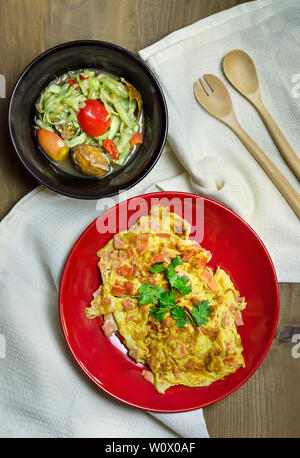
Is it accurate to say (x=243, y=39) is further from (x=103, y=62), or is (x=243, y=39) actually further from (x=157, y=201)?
(x=157, y=201)

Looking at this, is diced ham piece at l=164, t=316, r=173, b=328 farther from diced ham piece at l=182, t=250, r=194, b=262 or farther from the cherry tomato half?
the cherry tomato half

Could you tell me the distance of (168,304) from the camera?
2.29 metres

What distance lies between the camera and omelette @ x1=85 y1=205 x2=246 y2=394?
2.33 metres

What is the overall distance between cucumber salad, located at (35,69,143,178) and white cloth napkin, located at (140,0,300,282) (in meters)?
0.24

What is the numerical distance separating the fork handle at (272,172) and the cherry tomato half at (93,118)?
770 millimetres

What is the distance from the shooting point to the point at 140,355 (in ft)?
7.89

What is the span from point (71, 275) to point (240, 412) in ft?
4.32

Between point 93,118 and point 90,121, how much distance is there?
0.02 meters

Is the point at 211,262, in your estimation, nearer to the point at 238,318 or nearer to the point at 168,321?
the point at 238,318

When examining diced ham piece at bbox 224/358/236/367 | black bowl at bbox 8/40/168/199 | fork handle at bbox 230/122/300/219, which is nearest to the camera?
black bowl at bbox 8/40/168/199

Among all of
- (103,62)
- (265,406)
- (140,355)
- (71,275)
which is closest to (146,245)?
(71,275)

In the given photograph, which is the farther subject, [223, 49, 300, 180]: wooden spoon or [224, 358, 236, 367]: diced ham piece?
[223, 49, 300, 180]: wooden spoon

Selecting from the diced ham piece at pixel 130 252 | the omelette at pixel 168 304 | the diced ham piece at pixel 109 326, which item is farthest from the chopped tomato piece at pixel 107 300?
the diced ham piece at pixel 130 252

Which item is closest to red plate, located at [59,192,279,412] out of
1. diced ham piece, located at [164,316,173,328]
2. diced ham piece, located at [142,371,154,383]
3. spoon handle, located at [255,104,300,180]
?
diced ham piece, located at [142,371,154,383]
